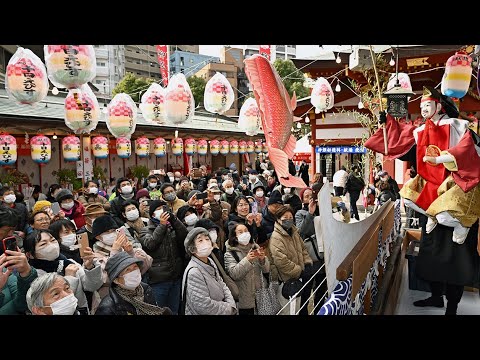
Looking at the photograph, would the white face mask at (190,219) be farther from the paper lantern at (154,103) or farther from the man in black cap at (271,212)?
the paper lantern at (154,103)

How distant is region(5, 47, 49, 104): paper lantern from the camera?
600cm

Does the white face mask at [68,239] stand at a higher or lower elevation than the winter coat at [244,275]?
higher

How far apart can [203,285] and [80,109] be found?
17.6 ft

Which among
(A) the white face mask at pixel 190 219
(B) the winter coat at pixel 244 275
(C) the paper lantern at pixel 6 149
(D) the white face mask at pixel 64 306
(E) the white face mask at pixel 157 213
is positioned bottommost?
(B) the winter coat at pixel 244 275

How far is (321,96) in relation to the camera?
918 centimetres

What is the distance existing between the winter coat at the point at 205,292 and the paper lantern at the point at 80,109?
5.10 m

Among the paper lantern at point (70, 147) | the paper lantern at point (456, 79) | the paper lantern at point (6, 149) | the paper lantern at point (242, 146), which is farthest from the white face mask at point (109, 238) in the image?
the paper lantern at point (242, 146)

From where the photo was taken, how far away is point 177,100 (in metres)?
7.45

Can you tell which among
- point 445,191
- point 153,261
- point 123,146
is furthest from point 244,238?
point 123,146

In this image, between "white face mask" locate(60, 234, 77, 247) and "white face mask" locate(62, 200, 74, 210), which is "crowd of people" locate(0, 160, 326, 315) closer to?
"white face mask" locate(60, 234, 77, 247)

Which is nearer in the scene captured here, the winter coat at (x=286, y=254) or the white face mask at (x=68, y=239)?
the white face mask at (x=68, y=239)

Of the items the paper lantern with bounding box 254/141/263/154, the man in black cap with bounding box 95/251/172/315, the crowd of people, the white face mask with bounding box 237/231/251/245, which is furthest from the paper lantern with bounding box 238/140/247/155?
the man in black cap with bounding box 95/251/172/315

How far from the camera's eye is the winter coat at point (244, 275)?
364 centimetres

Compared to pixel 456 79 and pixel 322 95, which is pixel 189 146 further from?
pixel 456 79
